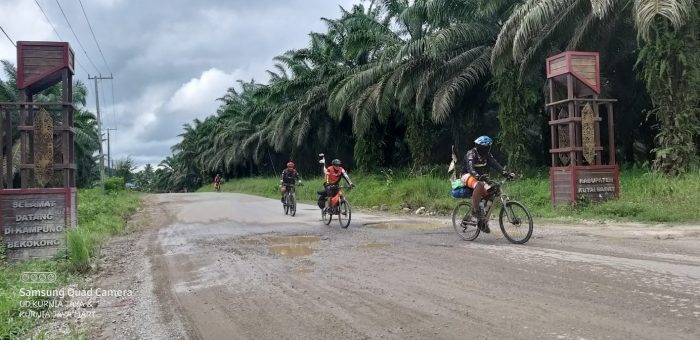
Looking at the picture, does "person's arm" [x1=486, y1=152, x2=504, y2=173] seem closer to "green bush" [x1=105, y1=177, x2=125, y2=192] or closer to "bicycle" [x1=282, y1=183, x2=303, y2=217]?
"bicycle" [x1=282, y1=183, x2=303, y2=217]

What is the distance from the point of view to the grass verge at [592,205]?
11844mm

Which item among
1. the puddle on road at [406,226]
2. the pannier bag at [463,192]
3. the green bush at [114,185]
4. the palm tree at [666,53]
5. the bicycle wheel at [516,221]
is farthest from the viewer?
the green bush at [114,185]

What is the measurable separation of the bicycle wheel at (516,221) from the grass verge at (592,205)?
160 inches

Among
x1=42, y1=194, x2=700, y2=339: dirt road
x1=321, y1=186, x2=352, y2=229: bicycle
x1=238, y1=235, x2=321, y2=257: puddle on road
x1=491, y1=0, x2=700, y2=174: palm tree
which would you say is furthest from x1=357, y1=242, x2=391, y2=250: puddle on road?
x1=491, y1=0, x2=700, y2=174: palm tree

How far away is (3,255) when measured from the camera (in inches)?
358

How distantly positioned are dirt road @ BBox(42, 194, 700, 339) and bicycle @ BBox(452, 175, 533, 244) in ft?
0.72

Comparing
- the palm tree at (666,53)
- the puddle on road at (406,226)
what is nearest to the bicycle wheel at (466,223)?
the puddle on road at (406,226)

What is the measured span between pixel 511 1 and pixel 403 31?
251 inches

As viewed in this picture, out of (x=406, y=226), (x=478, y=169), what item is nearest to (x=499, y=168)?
(x=478, y=169)

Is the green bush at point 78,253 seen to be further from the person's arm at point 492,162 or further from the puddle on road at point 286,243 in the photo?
the person's arm at point 492,162

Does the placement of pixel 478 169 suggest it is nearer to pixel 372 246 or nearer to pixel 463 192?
pixel 463 192

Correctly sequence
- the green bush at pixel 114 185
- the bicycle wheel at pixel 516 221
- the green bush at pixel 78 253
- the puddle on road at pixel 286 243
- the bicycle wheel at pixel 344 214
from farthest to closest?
the green bush at pixel 114 185
the bicycle wheel at pixel 344 214
the puddle on road at pixel 286 243
the bicycle wheel at pixel 516 221
the green bush at pixel 78 253

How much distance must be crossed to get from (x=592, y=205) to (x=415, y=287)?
869cm

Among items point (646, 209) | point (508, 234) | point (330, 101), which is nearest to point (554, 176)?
point (646, 209)
